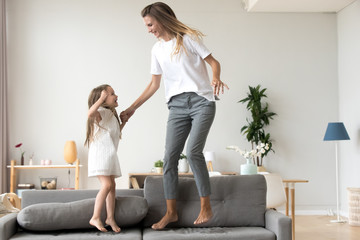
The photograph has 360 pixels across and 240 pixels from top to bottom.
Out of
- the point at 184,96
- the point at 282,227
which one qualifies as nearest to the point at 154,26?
the point at 184,96

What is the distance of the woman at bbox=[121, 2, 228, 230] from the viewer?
9.39ft

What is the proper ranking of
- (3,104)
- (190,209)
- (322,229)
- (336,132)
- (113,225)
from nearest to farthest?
(113,225) < (190,209) < (322,229) < (336,132) < (3,104)

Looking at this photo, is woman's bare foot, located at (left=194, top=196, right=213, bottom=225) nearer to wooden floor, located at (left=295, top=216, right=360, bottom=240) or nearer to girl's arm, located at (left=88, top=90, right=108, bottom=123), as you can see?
girl's arm, located at (left=88, top=90, right=108, bottom=123)

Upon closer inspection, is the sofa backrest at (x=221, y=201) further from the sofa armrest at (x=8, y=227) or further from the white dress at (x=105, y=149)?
the sofa armrest at (x=8, y=227)

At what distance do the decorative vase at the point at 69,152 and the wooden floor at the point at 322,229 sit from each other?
3.05 metres

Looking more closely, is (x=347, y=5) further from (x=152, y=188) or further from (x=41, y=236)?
(x=41, y=236)

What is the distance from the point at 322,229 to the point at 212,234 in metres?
3.44

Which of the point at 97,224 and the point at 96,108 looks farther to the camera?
the point at 96,108

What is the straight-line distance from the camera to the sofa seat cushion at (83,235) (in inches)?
103

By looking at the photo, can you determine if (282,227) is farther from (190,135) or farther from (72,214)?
(72,214)

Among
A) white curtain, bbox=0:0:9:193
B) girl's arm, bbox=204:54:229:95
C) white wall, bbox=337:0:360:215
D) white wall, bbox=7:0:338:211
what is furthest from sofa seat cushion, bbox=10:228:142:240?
white wall, bbox=337:0:360:215

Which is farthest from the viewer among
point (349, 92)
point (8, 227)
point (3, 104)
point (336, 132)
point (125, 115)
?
point (349, 92)

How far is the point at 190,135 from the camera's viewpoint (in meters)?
2.95

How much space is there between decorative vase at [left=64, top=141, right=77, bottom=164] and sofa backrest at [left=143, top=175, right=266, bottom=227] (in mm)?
3775
